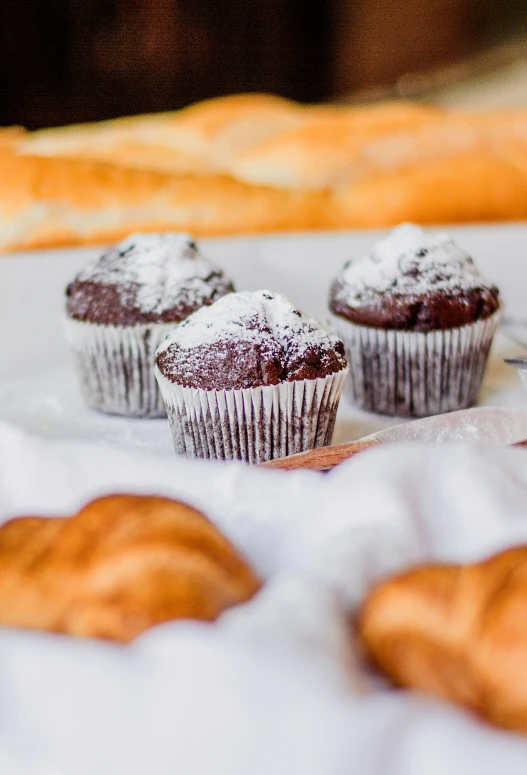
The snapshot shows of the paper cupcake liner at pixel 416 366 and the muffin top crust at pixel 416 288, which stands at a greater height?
the muffin top crust at pixel 416 288

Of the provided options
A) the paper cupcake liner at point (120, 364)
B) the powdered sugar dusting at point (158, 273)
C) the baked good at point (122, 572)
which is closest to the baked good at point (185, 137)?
the powdered sugar dusting at point (158, 273)

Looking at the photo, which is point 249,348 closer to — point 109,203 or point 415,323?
point 415,323

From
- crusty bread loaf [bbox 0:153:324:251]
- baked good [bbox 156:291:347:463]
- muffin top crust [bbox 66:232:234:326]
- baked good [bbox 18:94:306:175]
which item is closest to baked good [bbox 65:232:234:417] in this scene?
muffin top crust [bbox 66:232:234:326]

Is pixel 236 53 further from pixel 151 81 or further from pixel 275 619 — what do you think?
pixel 275 619

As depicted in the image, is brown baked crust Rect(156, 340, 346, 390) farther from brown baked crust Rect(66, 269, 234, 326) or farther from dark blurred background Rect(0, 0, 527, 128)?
dark blurred background Rect(0, 0, 527, 128)

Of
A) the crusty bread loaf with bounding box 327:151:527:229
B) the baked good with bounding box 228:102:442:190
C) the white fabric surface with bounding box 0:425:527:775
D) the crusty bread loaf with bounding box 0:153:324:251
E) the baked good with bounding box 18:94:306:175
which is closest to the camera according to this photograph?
the white fabric surface with bounding box 0:425:527:775

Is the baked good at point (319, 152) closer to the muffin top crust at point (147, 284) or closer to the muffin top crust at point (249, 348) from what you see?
the muffin top crust at point (147, 284)
